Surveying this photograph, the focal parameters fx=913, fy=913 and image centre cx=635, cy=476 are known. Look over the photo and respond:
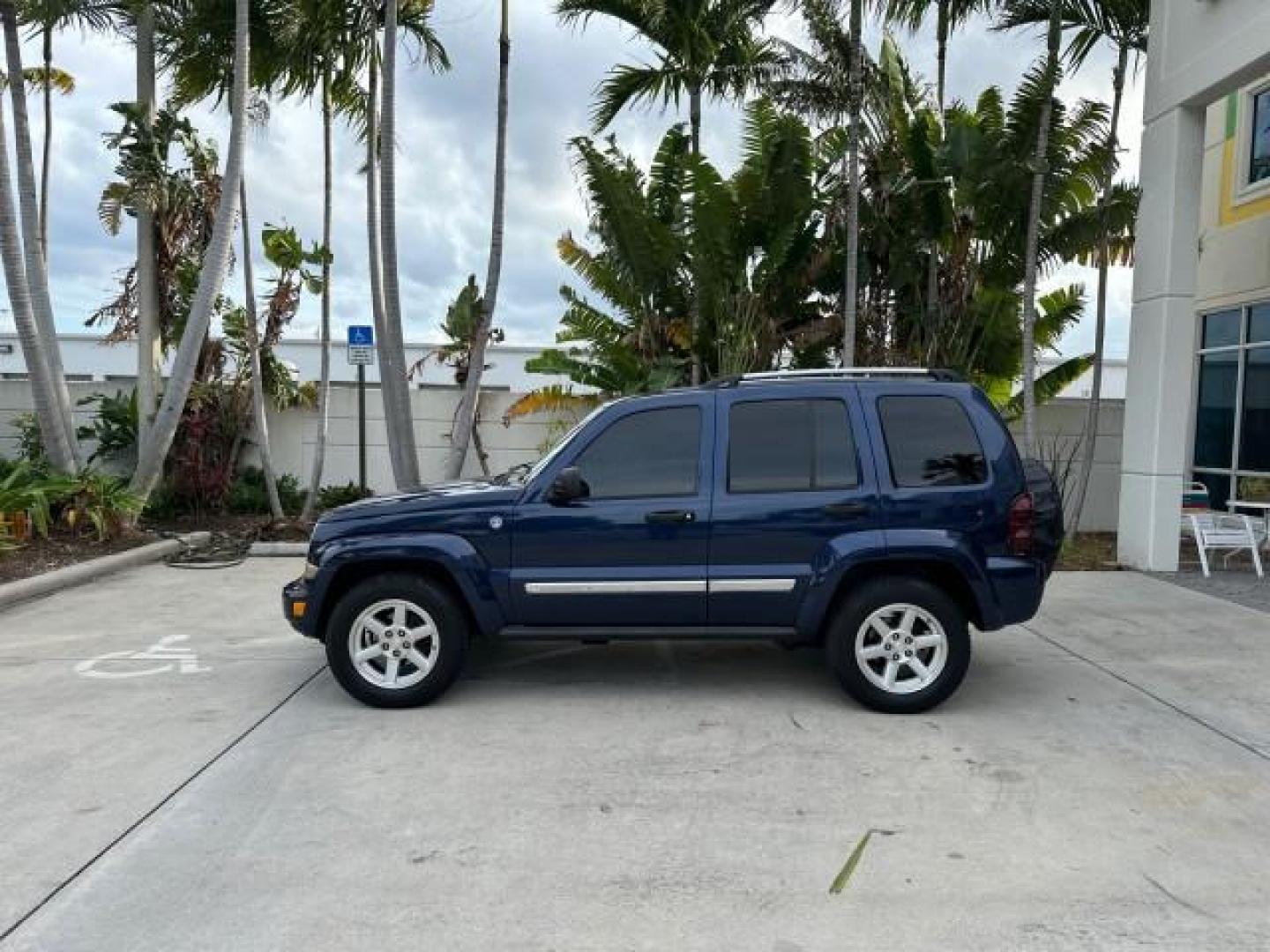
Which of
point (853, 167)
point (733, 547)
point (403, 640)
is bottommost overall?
point (403, 640)

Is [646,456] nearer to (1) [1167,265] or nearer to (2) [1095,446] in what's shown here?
(1) [1167,265]

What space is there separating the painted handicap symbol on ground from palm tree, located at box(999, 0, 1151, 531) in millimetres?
9727

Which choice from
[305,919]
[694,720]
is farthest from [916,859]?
[305,919]

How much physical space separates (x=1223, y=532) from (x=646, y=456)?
24.5ft

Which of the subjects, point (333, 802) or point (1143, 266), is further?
point (1143, 266)

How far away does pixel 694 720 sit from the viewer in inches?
200

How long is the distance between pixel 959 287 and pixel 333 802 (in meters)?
10.6

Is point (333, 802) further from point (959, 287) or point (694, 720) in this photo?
point (959, 287)

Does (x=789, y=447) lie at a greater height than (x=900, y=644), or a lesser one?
greater

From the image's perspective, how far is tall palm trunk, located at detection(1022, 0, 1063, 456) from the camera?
10000 millimetres

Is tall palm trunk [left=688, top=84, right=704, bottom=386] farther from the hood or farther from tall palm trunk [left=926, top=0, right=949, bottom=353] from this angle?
the hood

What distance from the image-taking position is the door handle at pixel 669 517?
512 cm

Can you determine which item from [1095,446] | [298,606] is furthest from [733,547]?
[1095,446]

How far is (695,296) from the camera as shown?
1203cm
